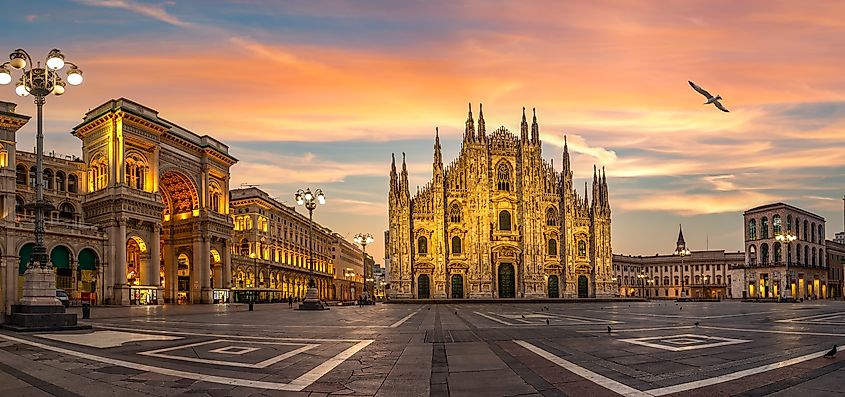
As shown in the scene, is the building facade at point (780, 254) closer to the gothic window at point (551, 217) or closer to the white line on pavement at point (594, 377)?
the gothic window at point (551, 217)

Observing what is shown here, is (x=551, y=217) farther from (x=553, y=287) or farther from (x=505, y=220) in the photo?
(x=553, y=287)

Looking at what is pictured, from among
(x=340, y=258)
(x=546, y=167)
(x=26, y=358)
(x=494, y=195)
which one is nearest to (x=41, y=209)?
(x=26, y=358)

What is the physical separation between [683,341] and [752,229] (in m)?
112

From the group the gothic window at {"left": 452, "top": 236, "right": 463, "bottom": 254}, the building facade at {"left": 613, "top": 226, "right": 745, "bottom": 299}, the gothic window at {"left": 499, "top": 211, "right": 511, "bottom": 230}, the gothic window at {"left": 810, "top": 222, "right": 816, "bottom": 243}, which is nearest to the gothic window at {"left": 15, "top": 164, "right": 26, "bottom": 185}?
the gothic window at {"left": 452, "top": 236, "right": 463, "bottom": 254}

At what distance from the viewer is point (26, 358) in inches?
500

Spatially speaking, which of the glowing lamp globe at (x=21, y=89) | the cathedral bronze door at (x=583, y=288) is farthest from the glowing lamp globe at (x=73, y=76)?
the cathedral bronze door at (x=583, y=288)

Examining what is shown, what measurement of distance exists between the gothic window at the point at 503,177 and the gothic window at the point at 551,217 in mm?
7575

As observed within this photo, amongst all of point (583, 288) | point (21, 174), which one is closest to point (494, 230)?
point (583, 288)

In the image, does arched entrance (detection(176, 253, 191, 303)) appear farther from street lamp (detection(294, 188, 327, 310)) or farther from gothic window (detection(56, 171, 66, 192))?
street lamp (detection(294, 188, 327, 310))

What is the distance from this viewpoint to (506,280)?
9325 cm

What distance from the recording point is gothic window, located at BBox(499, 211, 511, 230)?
9362 centimetres

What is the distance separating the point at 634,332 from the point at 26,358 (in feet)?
52.5

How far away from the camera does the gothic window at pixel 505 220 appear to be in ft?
307

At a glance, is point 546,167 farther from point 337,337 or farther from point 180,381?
point 180,381
